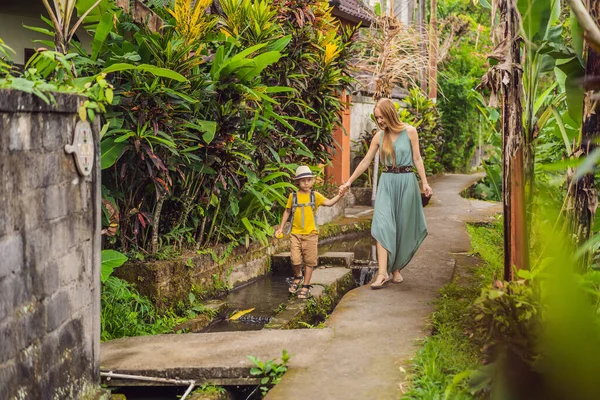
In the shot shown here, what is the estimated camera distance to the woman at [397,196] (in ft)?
22.9

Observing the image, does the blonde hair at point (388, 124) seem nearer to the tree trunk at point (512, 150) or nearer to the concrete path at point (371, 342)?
the concrete path at point (371, 342)

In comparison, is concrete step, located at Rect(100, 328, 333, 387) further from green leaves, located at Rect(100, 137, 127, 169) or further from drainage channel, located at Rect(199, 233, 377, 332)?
green leaves, located at Rect(100, 137, 127, 169)

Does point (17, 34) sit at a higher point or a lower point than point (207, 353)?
higher

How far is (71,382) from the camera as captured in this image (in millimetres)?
4121

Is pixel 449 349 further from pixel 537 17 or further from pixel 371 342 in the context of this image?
pixel 537 17

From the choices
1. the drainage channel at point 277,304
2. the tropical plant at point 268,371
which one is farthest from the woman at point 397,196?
the tropical plant at point 268,371

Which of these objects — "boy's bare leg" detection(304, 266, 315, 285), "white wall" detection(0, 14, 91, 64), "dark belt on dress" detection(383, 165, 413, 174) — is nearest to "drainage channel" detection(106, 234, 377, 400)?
"boy's bare leg" detection(304, 266, 315, 285)

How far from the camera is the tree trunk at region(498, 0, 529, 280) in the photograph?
A: 182 inches

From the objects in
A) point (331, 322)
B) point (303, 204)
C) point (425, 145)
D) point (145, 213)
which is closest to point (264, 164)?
point (303, 204)

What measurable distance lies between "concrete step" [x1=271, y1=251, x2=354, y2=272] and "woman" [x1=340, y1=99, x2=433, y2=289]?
1.39 m

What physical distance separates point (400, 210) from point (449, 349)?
2432 mm

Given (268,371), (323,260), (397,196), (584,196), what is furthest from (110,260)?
(584,196)

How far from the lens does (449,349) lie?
483cm

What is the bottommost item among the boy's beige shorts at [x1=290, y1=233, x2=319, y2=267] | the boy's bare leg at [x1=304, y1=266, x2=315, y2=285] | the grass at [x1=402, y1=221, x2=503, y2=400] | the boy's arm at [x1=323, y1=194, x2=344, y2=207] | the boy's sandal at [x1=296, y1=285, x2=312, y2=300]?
the boy's sandal at [x1=296, y1=285, x2=312, y2=300]
